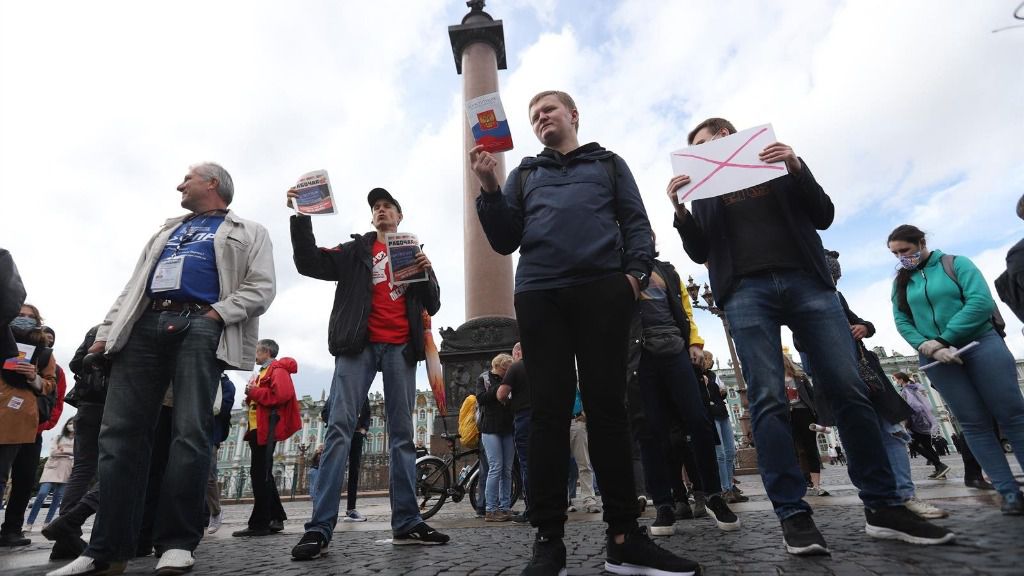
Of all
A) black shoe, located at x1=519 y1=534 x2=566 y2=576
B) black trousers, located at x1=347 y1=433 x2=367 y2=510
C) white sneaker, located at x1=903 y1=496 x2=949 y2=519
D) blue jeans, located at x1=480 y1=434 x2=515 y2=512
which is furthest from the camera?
black trousers, located at x1=347 y1=433 x2=367 y2=510

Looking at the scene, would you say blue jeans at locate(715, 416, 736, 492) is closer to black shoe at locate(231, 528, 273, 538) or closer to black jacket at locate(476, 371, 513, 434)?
black jacket at locate(476, 371, 513, 434)

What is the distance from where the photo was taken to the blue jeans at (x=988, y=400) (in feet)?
11.5

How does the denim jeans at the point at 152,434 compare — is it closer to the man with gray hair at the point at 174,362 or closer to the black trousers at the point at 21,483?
the man with gray hair at the point at 174,362

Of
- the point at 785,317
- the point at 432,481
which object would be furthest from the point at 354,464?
the point at 785,317

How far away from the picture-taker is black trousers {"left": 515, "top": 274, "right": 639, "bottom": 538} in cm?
235

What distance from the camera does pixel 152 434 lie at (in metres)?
3.25

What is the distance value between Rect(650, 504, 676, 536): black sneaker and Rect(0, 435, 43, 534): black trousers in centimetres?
562

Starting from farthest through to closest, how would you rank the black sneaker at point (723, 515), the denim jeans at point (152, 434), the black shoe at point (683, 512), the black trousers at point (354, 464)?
the black trousers at point (354, 464) → the black shoe at point (683, 512) → the black sneaker at point (723, 515) → the denim jeans at point (152, 434)

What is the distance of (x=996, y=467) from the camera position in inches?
138

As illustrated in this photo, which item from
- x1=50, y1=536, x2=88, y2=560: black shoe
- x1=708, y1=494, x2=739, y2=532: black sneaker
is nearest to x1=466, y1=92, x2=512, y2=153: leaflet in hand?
x1=708, y1=494, x2=739, y2=532: black sneaker

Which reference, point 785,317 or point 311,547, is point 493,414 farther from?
point 785,317

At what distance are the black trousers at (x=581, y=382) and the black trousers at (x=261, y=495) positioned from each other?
4371 mm

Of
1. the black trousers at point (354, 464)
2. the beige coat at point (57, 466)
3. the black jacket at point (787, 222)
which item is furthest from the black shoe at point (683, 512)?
the beige coat at point (57, 466)

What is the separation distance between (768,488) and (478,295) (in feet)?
44.9
